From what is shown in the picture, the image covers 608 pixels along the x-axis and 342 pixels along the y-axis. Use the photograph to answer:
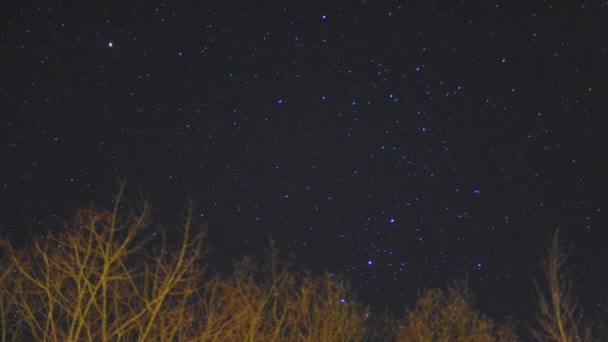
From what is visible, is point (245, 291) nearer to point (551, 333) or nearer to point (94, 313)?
point (94, 313)

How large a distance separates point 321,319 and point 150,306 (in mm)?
9377

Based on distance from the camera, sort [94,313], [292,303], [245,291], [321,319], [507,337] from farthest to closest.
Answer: [507,337]
[321,319]
[292,303]
[245,291]
[94,313]

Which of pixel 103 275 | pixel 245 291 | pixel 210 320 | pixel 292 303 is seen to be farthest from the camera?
pixel 292 303

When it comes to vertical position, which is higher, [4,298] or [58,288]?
[4,298]

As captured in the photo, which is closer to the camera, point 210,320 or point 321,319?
point 210,320

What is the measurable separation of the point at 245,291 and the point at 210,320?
4.28 m

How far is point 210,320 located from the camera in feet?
35.8

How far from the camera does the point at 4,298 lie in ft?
54.8

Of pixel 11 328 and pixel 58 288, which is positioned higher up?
pixel 11 328

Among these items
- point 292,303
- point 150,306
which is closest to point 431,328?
point 292,303

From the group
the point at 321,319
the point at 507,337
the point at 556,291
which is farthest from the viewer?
the point at 507,337

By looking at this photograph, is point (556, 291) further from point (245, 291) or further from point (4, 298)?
point (4, 298)

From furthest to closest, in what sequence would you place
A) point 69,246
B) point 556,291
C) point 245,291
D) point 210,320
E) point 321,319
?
point 321,319 < point 245,291 < point 556,291 < point 210,320 < point 69,246

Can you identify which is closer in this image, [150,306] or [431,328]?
[150,306]
